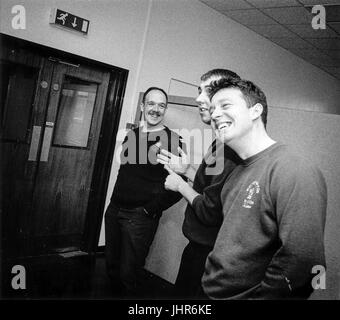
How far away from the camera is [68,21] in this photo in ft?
9.15

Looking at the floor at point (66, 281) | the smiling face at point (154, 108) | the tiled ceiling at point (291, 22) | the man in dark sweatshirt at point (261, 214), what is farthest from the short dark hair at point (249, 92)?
the tiled ceiling at point (291, 22)

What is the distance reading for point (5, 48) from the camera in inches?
101

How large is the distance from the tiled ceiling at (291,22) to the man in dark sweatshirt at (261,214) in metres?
2.66

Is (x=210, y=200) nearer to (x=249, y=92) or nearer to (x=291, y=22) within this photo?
(x=249, y=92)

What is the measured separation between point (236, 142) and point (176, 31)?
106 inches

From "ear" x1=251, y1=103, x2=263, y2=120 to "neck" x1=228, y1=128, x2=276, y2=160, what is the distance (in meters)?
0.06

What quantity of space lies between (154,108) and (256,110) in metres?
1.14

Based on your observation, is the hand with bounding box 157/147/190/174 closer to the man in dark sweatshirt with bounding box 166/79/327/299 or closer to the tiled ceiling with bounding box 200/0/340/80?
the man in dark sweatshirt with bounding box 166/79/327/299

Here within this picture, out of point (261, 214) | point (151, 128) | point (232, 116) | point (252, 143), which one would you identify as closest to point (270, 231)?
point (261, 214)

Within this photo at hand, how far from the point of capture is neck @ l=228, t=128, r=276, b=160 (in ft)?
3.94

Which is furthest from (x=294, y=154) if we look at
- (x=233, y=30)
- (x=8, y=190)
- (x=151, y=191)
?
(x=233, y=30)

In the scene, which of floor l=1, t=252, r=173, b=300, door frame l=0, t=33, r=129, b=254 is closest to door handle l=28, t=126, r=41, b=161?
door frame l=0, t=33, r=129, b=254
